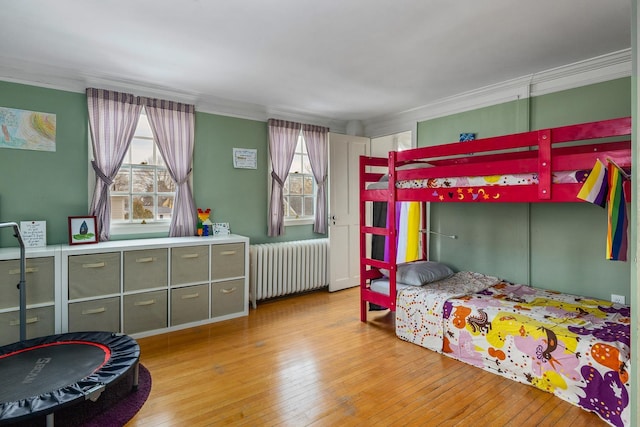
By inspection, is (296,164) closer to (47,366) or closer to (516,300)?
(516,300)

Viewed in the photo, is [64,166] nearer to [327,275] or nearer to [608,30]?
[327,275]

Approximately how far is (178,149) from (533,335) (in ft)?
11.9

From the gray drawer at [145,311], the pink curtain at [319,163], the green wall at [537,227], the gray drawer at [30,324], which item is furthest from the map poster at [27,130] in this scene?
the green wall at [537,227]

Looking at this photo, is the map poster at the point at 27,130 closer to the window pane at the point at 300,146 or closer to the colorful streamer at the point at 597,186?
the window pane at the point at 300,146

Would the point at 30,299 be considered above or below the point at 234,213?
below

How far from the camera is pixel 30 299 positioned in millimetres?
2725

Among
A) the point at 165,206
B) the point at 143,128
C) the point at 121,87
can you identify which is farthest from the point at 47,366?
the point at 121,87

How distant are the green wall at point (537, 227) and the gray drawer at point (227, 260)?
231 cm

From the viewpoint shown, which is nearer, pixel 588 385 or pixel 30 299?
pixel 588 385

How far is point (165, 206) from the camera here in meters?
3.82

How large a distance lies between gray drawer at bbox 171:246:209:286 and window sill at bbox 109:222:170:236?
0.53m

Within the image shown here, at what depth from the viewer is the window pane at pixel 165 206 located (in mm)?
3789

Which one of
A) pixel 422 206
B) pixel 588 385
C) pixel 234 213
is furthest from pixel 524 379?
pixel 234 213

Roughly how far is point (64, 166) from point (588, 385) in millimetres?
4413
